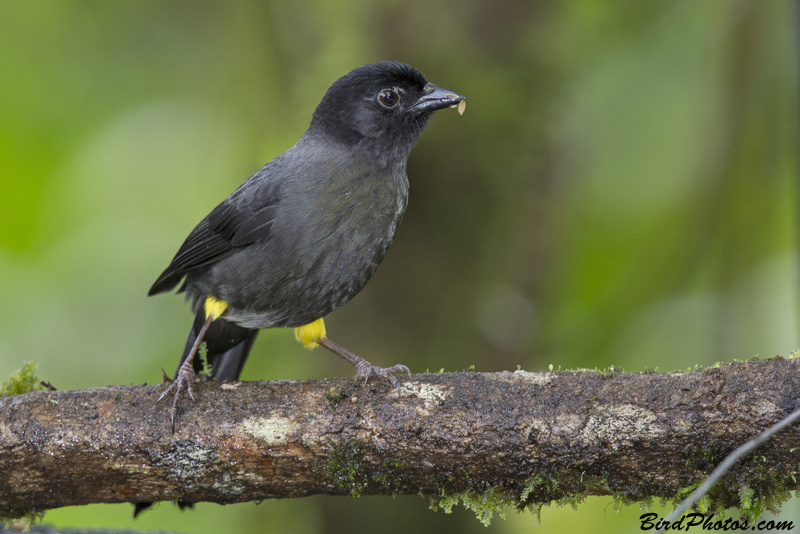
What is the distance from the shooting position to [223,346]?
425 centimetres

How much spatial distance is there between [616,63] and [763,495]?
454 cm

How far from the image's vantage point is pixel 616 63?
20.4 ft

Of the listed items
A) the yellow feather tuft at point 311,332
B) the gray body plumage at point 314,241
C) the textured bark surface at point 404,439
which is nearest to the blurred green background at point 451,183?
the yellow feather tuft at point 311,332

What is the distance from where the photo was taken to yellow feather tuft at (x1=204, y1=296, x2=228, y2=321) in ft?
12.5

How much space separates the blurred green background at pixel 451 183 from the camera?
4688 millimetres

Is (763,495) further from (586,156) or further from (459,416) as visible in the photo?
(586,156)

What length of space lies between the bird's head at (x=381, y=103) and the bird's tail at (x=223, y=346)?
1224 mm

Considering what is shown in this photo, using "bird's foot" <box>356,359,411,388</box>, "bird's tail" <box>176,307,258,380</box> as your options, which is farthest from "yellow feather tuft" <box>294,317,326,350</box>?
"bird's foot" <box>356,359,411,388</box>

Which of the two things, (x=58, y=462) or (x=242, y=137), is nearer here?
(x=58, y=462)


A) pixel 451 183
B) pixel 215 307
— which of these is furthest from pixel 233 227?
pixel 451 183

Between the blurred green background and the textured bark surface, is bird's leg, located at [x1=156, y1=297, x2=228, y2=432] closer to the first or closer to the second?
the textured bark surface

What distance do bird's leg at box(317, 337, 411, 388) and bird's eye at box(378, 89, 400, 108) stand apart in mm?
1288

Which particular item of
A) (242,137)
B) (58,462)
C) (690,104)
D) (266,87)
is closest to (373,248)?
(58,462)

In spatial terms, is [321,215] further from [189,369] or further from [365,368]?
[189,369]
